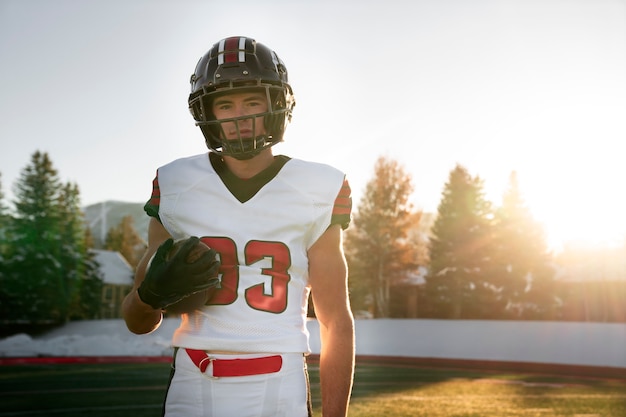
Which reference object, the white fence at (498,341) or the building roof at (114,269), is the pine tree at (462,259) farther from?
the building roof at (114,269)

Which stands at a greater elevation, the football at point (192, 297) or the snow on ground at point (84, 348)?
the football at point (192, 297)

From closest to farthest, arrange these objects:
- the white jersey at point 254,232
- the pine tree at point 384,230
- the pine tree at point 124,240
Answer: the white jersey at point 254,232 → the pine tree at point 384,230 → the pine tree at point 124,240

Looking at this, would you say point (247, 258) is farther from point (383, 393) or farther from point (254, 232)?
point (383, 393)

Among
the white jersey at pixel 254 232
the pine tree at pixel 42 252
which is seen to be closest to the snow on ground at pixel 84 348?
the pine tree at pixel 42 252

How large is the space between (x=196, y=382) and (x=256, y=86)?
0.99 m

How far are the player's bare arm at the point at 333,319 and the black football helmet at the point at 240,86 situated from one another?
1.32 feet

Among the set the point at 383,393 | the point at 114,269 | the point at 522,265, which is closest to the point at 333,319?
the point at 383,393

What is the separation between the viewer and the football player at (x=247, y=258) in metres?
2.22

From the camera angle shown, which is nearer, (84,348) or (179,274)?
(179,274)

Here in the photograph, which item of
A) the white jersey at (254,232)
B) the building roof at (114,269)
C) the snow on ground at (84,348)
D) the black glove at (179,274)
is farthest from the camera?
the building roof at (114,269)

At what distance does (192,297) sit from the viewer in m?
2.26

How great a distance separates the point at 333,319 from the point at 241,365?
347mm

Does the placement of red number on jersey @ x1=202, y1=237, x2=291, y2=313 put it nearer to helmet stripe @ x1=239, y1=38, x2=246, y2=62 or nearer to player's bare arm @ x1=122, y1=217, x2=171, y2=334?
player's bare arm @ x1=122, y1=217, x2=171, y2=334

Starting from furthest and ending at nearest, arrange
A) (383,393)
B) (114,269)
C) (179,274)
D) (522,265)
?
(114,269)
(522,265)
(383,393)
(179,274)
